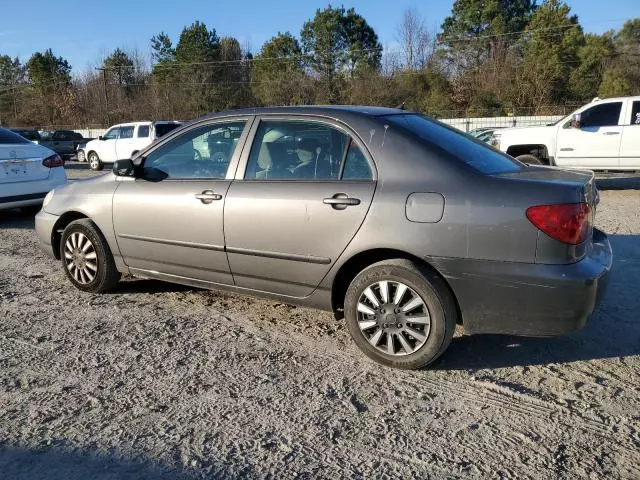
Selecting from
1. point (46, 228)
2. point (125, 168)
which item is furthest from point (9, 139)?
point (125, 168)

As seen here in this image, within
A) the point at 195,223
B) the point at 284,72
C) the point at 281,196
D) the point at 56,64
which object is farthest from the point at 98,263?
the point at 56,64

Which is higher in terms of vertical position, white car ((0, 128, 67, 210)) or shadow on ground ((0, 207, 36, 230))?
white car ((0, 128, 67, 210))

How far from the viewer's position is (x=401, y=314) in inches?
133

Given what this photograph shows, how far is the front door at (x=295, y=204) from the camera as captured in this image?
353cm

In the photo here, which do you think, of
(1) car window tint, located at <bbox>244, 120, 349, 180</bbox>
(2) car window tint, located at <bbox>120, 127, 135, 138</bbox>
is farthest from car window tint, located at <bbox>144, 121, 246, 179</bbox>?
(2) car window tint, located at <bbox>120, 127, 135, 138</bbox>

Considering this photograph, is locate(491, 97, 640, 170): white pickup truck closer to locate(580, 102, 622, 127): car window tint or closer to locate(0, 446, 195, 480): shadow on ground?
locate(580, 102, 622, 127): car window tint

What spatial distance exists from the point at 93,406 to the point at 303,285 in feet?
4.87

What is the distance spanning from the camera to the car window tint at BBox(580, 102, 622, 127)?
441 inches

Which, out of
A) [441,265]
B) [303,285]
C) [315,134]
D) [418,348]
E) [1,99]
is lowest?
[418,348]

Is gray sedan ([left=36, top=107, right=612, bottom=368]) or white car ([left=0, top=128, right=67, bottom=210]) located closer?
gray sedan ([left=36, top=107, right=612, bottom=368])

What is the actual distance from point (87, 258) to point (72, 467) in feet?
8.93

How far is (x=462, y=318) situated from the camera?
332 cm

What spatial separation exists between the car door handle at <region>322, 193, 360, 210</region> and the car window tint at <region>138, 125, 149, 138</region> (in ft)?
59.5

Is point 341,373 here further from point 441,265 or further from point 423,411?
point 441,265
